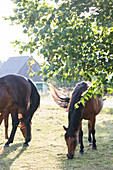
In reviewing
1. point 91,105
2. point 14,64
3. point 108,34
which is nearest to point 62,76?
point 108,34

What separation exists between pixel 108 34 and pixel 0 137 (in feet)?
18.0

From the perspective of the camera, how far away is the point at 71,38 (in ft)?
16.5

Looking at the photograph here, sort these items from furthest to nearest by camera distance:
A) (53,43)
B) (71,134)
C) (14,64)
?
(14,64), (71,134), (53,43)

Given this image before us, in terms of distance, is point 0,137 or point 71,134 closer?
point 71,134

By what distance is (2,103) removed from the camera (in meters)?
7.50

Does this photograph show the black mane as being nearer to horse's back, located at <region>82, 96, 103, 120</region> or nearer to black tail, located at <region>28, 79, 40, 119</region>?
horse's back, located at <region>82, 96, 103, 120</region>

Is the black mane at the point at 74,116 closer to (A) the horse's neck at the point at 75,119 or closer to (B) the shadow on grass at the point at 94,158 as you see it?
(A) the horse's neck at the point at 75,119

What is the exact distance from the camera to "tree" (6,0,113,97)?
4887mm

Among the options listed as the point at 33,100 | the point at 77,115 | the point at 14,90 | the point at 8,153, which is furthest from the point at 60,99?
the point at 8,153

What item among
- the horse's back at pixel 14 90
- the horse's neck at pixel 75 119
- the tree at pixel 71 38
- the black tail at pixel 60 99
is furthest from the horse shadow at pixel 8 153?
the tree at pixel 71 38

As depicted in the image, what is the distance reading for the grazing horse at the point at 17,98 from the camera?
24.7 feet

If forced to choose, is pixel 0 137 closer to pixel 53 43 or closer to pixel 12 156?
pixel 12 156

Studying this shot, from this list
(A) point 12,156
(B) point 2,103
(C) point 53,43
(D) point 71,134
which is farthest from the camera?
(B) point 2,103

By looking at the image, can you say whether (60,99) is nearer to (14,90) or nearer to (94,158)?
(14,90)
